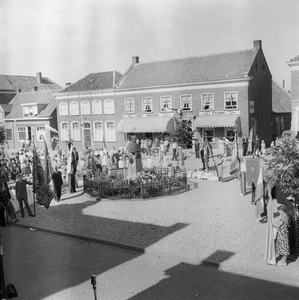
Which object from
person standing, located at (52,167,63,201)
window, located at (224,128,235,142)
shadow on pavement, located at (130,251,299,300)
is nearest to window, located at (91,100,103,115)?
window, located at (224,128,235,142)

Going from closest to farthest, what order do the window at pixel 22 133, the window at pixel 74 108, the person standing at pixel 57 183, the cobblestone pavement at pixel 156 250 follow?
the cobblestone pavement at pixel 156 250 → the person standing at pixel 57 183 → the window at pixel 74 108 → the window at pixel 22 133

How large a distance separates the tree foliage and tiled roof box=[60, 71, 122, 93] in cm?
3205

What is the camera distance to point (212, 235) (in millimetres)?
11625

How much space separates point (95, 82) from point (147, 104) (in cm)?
659

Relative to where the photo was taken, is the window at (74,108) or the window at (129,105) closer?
the window at (129,105)

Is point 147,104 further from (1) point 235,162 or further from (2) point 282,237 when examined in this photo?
(2) point 282,237

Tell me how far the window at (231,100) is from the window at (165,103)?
17.7 feet

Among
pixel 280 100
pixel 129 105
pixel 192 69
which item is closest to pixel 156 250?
pixel 192 69

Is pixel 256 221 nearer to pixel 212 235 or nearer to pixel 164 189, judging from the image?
pixel 212 235

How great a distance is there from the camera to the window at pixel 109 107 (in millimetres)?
40562

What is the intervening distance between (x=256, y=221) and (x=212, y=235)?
178cm

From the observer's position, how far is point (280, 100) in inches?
1757

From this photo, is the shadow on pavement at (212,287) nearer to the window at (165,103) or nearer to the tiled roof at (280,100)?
the window at (165,103)

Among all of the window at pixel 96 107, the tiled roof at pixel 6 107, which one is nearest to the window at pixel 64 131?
A: the window at pixel 96 107
